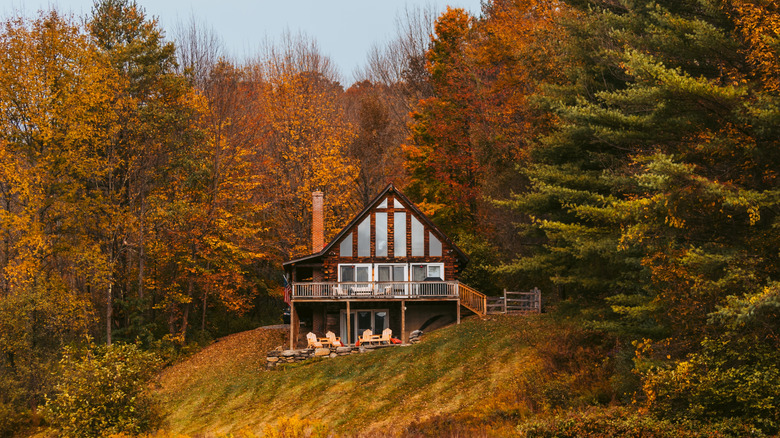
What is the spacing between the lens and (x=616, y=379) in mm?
17656

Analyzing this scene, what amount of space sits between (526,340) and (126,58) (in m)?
25.8

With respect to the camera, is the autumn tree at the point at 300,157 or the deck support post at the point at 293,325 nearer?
the deck support post at the point at 293,325

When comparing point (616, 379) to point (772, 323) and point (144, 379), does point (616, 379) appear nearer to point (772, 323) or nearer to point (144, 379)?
point (772, 323)

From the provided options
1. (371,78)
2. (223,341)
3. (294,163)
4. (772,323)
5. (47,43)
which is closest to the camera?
(772,323)

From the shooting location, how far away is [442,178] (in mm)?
42281

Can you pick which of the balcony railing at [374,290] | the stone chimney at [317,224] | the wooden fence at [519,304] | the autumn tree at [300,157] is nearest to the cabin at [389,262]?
the balcony railing at [374,290]

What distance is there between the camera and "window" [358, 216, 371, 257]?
35031 mm

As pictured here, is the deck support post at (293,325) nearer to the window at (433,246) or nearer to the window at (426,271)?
the window at (426,271)

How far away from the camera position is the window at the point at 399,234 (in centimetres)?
3503

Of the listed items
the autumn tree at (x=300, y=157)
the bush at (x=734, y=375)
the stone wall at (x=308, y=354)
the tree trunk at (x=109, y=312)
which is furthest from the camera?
the autumn tree at (x=300, y=157)

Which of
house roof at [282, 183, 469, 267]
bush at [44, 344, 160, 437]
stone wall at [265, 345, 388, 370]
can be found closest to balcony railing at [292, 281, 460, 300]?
house roof at [282, 183, 469, 267]

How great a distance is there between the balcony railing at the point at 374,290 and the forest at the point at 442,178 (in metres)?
3.70

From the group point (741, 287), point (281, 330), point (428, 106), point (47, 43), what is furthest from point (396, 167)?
point (741, 287)

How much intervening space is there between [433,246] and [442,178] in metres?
8.15
